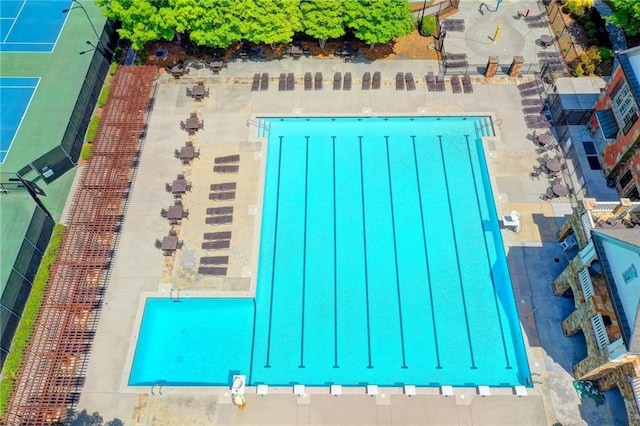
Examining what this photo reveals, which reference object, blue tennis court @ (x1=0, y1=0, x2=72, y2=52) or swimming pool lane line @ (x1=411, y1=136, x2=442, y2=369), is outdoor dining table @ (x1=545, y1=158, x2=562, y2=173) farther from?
blue tennis court @ (x1=0, y1=0, x2=72, y2=52)

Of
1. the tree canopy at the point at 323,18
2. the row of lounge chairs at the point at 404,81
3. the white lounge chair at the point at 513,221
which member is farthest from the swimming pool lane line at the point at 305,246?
the white lounge chair at the point at 513,221

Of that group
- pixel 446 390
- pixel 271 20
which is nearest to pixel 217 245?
pixel 446 390

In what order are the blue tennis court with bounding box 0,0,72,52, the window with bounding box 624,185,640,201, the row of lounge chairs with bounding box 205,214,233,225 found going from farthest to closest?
the blue tennis court with bounding box 0,0,72,52 < the row of lounge chairs with bounding box 205,214,233,225 < the window with bounding box 624,185,640,201

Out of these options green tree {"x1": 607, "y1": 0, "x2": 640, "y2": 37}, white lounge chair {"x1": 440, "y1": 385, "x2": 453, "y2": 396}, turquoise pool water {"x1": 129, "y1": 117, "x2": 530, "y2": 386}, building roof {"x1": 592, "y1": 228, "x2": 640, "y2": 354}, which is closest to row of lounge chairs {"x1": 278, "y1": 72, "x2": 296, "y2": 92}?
turquoise pool water {"x1": 129, "y1": 117, "x2": 530, "y2": 386}

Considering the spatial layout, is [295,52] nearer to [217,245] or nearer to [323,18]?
[323,18]

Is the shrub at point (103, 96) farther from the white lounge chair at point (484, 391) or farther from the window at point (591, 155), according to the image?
the window at point (591, 155)

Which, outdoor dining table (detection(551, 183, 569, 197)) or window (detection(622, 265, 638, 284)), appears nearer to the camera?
→ window (detection(622, 265, 638, 284))

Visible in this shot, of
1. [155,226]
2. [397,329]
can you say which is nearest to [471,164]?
[397,329]

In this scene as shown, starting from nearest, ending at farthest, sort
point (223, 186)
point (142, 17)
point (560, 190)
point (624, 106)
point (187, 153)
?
point (624, 106) → point (560, 190) → point (223, 186) → point (187, 153) → point (142, 17)
